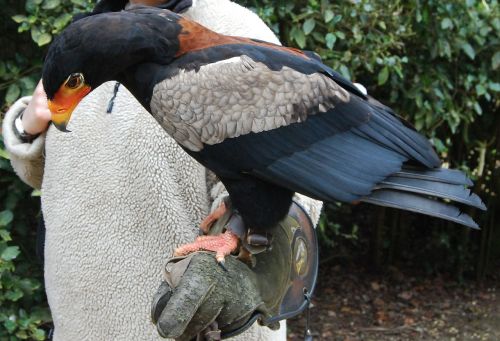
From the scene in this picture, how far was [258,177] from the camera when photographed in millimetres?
1280

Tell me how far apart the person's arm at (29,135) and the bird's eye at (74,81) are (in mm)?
325

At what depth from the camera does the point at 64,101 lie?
115 cm

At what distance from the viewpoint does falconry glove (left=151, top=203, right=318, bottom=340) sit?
1118 mm

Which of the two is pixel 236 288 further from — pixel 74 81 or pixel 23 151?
pixel 23 151

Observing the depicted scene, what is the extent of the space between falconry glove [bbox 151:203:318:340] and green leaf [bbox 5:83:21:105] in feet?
3.89

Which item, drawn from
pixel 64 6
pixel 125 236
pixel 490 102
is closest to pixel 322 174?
pixel 125 236

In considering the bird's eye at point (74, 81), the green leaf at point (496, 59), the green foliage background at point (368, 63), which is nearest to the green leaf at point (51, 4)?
the green foliage background at point (368, 63)

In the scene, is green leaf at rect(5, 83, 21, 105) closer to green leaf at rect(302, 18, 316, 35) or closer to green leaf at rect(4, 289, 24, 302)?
green leaf at rect(4, 289, 24, 302)

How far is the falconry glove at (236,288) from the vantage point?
112 centimetres

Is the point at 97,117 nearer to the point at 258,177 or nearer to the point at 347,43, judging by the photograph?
the point at 258,177

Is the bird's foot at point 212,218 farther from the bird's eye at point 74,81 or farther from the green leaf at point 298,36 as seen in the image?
the green leaf at point 298,36

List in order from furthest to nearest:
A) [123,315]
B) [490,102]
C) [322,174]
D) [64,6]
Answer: [490,102], [64,6], [123,315], [322,174]

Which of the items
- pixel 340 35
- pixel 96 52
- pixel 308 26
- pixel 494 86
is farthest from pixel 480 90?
pixel 96 52

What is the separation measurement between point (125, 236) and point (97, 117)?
0.24m
